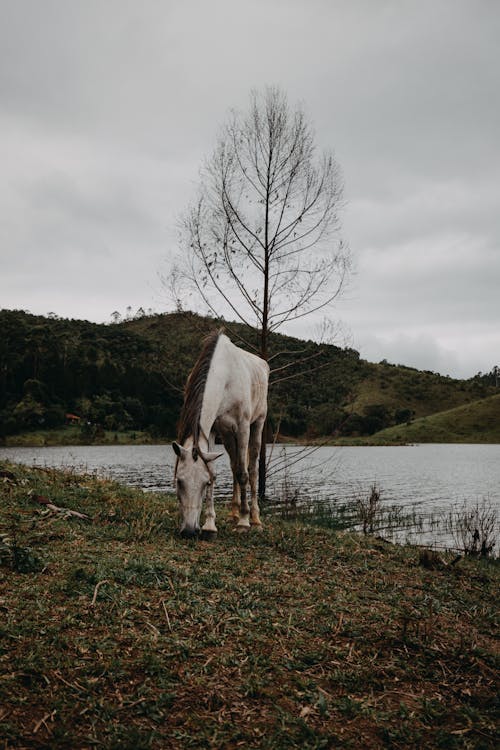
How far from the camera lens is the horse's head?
6.43 meters

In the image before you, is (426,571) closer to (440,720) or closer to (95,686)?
(440,720)

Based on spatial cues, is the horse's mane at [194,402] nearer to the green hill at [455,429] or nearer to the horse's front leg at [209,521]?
the horse's front leg at [209,521]

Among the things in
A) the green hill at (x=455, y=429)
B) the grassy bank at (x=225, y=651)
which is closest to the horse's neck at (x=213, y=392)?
the grassy bank at (x=225, y=651)

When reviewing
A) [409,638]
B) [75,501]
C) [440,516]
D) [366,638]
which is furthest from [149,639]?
[440,516]

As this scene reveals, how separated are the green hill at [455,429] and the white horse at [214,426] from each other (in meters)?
83.9

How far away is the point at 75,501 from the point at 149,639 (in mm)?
5397

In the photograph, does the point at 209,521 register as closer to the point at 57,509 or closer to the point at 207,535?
the point at 207,535

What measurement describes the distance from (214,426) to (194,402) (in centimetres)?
105

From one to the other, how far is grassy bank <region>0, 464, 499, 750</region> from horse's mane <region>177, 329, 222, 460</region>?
1485 mm

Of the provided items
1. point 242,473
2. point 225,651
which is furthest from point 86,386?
point 225,651

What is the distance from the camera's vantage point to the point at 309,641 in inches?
147

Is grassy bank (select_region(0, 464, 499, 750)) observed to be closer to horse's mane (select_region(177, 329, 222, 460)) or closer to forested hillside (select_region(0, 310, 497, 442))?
horse's mane (select_region(177, 329, 222, 460))

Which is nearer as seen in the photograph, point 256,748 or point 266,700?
point 256,748

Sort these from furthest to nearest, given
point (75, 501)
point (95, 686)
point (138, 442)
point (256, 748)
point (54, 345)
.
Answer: point (54, 345), point (138, 442), point (75, 501), point (95, 686), point (256, 748)
